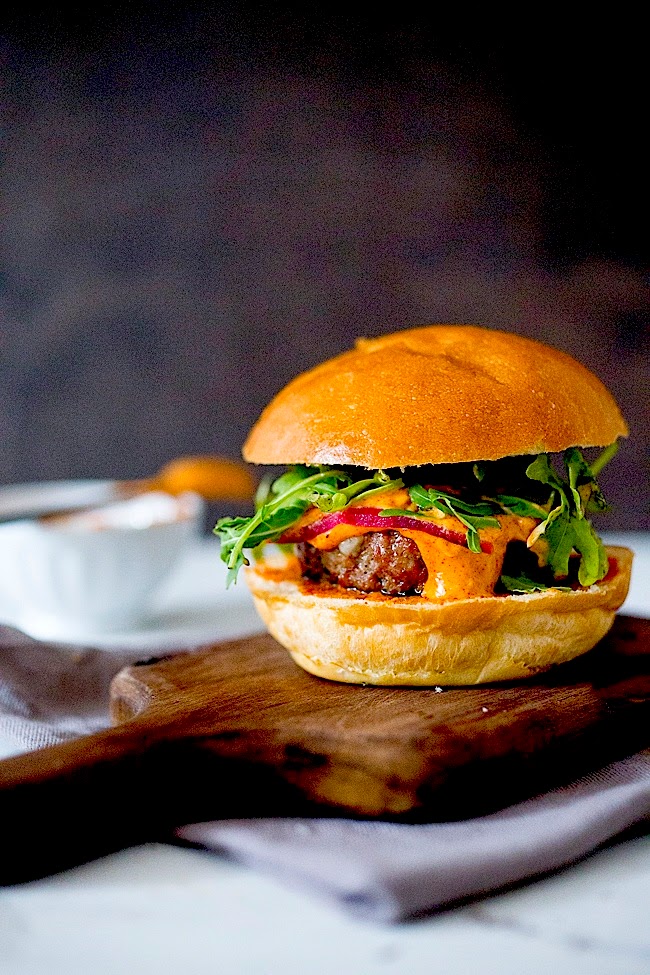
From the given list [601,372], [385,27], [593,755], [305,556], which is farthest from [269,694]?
[385,27]

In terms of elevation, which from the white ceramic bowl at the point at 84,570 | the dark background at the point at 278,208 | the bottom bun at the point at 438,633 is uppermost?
the dark background at the point at 278,208

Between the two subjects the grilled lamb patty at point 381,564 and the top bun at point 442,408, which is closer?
the top bun at point 442,408

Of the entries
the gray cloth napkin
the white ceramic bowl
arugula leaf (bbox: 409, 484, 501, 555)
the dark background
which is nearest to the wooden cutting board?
the gray cloth napkin

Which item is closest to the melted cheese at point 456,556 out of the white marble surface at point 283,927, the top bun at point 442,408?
the top bun at point 442,408

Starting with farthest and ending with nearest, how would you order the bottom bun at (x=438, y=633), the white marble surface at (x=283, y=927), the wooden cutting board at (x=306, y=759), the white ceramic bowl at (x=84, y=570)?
the white ceramic bowl at (x=84, y=570) < the bottom bun at (x=438, y=633) < the wooden cutting board at (x=306, y=759) < the white marble surface at (x=283, y=927)

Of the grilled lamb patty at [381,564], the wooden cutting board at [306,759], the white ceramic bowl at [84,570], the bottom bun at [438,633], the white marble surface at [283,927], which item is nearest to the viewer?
the white marble surface at [283,927]

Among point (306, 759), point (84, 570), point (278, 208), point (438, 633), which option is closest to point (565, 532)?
point (438, 633)

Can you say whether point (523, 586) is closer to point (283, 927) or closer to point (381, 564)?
point (381, 564)

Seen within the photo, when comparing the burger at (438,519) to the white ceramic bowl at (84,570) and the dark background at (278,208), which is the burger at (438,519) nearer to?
the white ceramic bowl at (84,570)
